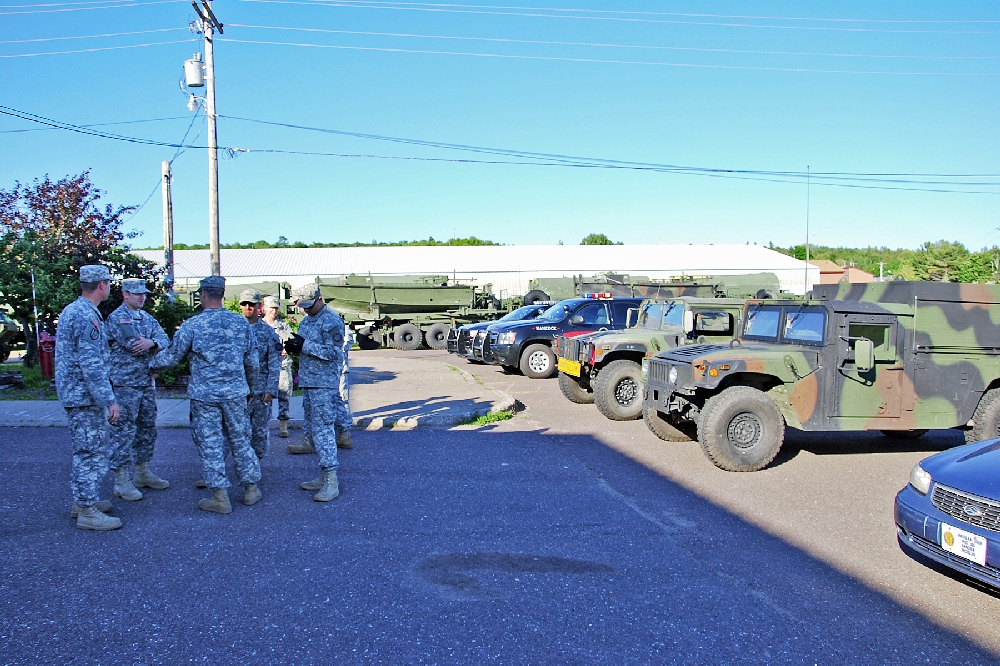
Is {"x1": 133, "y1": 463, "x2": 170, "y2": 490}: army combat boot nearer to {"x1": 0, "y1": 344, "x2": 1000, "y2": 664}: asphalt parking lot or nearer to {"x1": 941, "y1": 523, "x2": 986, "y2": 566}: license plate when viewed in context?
{"x1": 0, "y1": 344, "x2": 1000, "y2": 664}: asphalt parking lot

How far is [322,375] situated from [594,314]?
29.5 feet

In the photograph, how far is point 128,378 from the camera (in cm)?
576

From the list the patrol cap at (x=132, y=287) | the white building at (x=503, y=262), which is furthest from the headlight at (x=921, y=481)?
the white building at (x=503, y=262)

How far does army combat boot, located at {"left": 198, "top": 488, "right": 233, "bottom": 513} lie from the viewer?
5.52 meters

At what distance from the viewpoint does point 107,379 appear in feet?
17.0

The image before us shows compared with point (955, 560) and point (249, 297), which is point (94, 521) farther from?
point (955, 560)

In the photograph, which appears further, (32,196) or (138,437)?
(32,196)

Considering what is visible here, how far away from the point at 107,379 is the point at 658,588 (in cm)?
394

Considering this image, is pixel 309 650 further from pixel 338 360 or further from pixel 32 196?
pixel 32 196

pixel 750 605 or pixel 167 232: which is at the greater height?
pixel 167 232

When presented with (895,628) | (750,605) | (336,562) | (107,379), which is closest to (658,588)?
(750,605)

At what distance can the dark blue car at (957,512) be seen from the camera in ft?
13.1

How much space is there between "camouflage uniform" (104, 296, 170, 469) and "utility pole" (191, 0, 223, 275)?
33.6ft

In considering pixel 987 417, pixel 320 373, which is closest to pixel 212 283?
pixel 320 373
